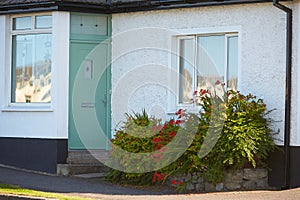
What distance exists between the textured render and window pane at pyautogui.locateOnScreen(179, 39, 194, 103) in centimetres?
27

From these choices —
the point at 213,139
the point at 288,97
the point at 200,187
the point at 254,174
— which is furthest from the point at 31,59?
the point at 288,97

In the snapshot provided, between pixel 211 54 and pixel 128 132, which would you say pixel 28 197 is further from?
pixel 211 54

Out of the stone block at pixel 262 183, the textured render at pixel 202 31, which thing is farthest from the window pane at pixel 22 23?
the stone block at pixel 262 183

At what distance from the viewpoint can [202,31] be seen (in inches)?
567

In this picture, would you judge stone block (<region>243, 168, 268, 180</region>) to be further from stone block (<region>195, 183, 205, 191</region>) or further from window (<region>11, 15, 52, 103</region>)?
window (<region>11, 15, 52, 103</region>)

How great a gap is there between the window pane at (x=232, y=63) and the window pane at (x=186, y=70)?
916 millimetres

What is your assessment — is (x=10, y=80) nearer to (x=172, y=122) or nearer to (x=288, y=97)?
(x=172, y=122)

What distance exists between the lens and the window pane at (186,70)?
14.8 metres

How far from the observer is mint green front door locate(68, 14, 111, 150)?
605 inches

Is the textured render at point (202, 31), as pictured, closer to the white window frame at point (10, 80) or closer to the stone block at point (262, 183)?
the stone block at point (262, 183)

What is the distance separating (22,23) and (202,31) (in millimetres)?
4216

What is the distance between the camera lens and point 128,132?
46.4ft

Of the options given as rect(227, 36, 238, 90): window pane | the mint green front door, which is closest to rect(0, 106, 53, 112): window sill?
the mint green front door

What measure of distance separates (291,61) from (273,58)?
42 centimetres
